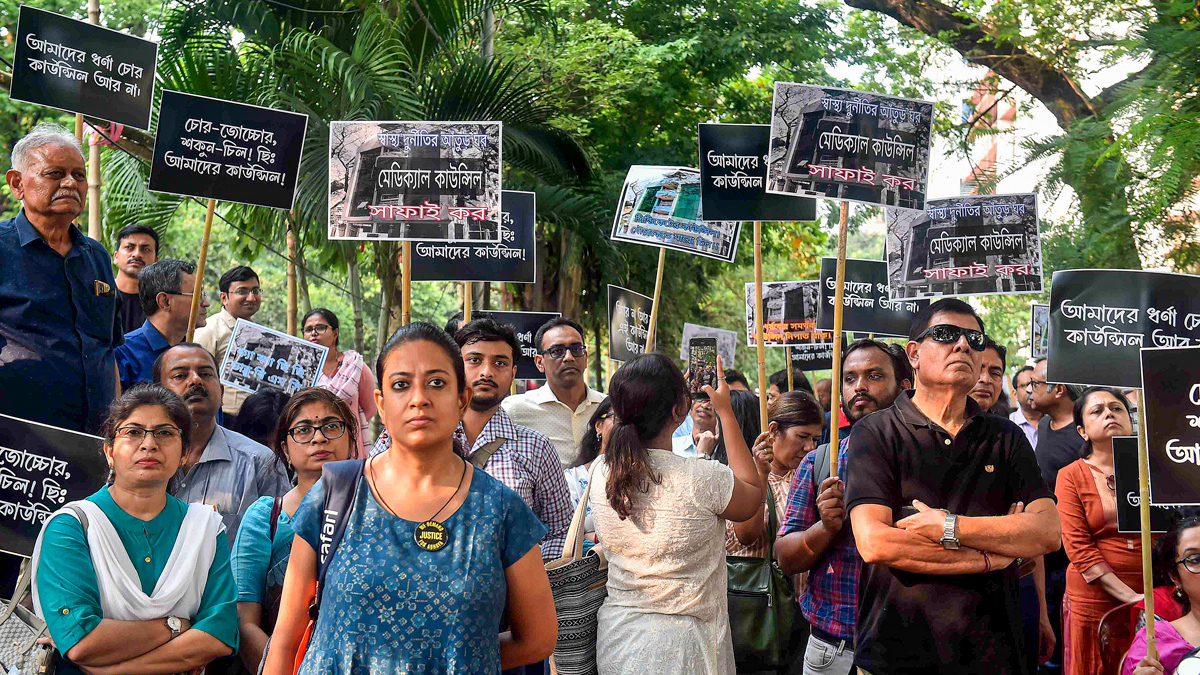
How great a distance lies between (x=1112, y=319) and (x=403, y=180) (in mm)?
3742

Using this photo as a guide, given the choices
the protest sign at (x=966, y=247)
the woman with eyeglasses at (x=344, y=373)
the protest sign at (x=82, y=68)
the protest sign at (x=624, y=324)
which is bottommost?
the woman with eyeglasses at (x=344, y=373)

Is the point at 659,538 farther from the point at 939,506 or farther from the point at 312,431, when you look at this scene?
the point at 312,431

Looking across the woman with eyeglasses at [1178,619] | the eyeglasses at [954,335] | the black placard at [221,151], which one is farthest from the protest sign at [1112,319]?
the black placard at [221,151]

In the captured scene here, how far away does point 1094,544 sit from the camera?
6.57m

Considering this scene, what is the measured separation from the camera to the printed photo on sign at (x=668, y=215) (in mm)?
8805

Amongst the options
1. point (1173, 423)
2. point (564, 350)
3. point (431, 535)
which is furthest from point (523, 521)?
point (564, 350)

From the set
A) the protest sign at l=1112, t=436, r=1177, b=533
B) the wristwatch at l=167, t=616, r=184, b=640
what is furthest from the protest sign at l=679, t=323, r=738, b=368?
the wristwatch at l=167, t=616, r=184, b=640

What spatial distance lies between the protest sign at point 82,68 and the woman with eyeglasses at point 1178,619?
589cm

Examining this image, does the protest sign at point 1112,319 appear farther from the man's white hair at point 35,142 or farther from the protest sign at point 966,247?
the man's white hair at point 35,142

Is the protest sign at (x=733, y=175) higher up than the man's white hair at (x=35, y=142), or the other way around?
the protest sign at (x=733, y=175)

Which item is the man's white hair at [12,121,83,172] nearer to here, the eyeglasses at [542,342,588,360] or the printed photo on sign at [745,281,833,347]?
the eyeglasses at [542,342,588,360]

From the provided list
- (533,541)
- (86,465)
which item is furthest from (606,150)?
(533,541)

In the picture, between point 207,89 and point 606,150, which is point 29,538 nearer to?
point 207,89

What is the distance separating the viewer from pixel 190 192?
732 centimetres
